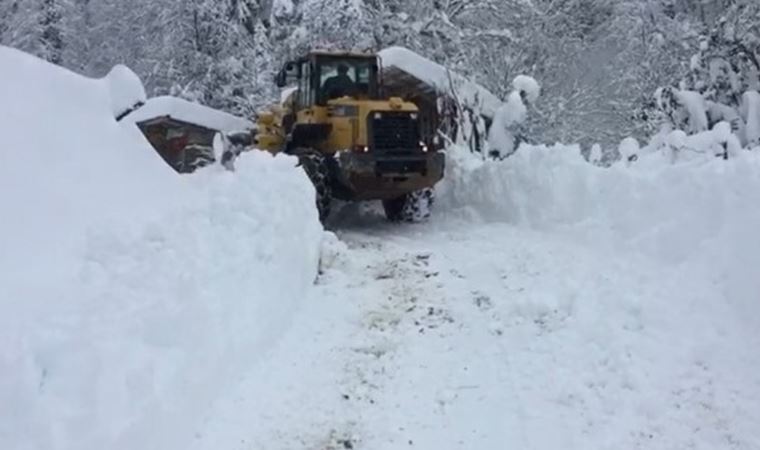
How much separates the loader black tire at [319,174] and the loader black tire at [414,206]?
1.27 meters

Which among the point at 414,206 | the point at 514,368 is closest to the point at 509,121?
the point at 414,206

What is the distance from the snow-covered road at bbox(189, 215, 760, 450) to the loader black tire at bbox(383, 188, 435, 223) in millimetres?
4128

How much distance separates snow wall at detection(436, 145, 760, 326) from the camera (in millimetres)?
6633

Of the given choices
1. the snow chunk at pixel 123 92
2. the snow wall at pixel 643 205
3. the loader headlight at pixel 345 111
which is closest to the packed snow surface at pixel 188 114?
the loader headlight at pixel 345 111

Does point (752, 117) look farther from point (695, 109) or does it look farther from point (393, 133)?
point (393, 133)

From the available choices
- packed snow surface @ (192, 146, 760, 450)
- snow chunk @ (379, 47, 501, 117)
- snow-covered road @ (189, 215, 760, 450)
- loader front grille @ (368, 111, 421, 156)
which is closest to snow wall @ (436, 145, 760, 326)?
packed snow surface @ (192, 146, 760, 450)

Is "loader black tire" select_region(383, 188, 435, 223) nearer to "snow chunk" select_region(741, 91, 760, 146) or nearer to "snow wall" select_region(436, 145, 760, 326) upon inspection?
"snow wall" select_region(436, 145, 760, 326)

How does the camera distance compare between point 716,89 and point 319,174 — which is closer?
point 319,174

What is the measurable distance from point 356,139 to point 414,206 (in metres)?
1.53

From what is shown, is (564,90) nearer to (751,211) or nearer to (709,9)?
(709,9)

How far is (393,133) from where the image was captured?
37.8 feet

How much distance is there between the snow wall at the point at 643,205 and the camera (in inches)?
261

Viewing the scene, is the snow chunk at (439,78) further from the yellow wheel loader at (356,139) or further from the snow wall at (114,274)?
the snow wall at (114,274)

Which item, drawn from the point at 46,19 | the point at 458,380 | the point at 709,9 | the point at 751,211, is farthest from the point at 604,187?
the point at 46,19
